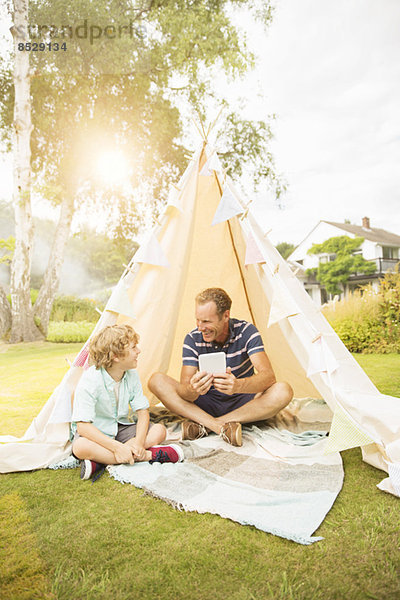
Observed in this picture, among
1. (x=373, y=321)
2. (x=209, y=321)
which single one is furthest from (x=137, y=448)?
(x=373, y=321)

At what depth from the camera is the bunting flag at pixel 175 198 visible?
3.58 metres

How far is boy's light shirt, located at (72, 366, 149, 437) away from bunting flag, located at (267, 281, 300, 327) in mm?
1019

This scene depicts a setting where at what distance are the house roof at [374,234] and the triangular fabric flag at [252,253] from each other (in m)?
29.6

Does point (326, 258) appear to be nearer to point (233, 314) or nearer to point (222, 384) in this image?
point (233, 314)

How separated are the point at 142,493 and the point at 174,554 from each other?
2.06 feet

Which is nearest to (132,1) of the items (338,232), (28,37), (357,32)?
(28,37)

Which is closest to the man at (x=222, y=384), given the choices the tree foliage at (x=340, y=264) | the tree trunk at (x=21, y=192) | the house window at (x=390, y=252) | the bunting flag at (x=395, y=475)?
the bunting flag at (x=395, y=475)

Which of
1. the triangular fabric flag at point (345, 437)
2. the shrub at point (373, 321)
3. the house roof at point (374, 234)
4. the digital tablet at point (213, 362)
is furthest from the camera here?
the house roof at point (374, 234)

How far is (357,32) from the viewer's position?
11.5m

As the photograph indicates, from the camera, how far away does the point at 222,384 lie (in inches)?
115

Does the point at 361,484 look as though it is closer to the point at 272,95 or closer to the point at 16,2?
the point at 16,2

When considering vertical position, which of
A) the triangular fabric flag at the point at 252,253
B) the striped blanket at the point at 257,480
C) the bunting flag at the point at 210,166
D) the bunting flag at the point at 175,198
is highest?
→ the bunting flag at the point at 210,166

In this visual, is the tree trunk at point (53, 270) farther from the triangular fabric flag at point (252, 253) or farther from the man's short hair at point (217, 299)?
the triangular fabric flag at point (252, 253)

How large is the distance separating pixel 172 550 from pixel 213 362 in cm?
131
